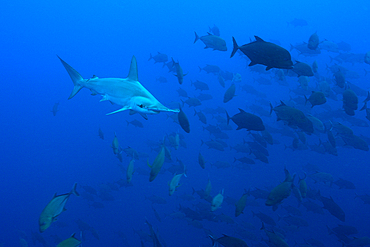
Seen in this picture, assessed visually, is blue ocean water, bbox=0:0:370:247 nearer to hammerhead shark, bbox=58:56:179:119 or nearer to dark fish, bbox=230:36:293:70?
hammerhead shark, bbox=58:56:179:119

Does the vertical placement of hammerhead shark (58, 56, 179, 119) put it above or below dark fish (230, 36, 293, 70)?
below

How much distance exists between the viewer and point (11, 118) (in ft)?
115

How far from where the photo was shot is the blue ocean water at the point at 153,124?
14.0 meters

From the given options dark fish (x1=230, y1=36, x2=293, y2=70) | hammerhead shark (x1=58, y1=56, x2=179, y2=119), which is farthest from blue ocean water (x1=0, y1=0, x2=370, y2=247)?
dark fish (x1=230, y1=36, x2=293, y2=70)

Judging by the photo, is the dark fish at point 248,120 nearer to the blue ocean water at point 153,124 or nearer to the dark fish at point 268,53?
the dark fish at point 268,53

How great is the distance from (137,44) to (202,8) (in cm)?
1842

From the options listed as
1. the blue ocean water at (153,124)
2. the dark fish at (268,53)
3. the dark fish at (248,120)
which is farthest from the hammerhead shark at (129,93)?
the dark fish at (248,120)

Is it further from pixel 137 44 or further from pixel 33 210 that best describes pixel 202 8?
pixel 33 210

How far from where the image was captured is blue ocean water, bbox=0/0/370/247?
14.0m

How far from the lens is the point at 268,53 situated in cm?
276

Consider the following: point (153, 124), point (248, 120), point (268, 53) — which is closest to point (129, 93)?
point (268, 53)

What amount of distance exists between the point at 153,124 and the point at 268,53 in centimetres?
2068

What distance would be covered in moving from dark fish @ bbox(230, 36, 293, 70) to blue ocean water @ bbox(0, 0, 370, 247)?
2988mm

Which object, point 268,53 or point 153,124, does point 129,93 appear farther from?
point 153,124
